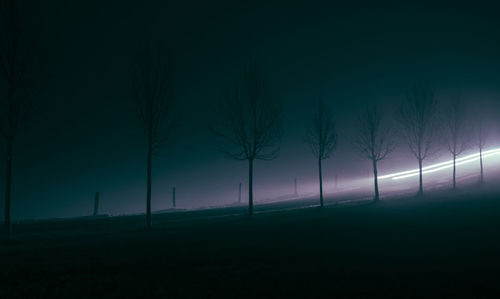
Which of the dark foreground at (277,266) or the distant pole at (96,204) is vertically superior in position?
the distant pole at (96,204)

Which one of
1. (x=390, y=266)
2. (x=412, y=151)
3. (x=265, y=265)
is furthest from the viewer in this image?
(x=412, y=151)

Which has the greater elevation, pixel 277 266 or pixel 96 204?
pixel 96 204

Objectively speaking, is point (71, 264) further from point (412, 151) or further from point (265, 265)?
point (412, 151)

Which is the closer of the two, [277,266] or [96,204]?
[277,266]

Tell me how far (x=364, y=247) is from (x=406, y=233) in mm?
3406

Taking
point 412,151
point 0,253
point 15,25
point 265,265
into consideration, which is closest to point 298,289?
point 265,265

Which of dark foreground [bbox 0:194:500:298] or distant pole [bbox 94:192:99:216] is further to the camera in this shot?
distant pole [bbox 94:192:99:216]

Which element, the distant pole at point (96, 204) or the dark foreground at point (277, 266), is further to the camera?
the distant pole at point (96, 204)

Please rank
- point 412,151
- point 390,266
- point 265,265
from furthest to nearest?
point 412,151 → point 265,265 → point 390,266

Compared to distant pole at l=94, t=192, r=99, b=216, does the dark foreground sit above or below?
below

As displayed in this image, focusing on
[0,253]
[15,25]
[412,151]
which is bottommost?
[0,253]

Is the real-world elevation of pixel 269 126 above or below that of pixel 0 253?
above

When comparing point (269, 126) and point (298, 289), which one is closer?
point (298, 289)

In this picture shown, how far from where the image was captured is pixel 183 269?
8.36m
